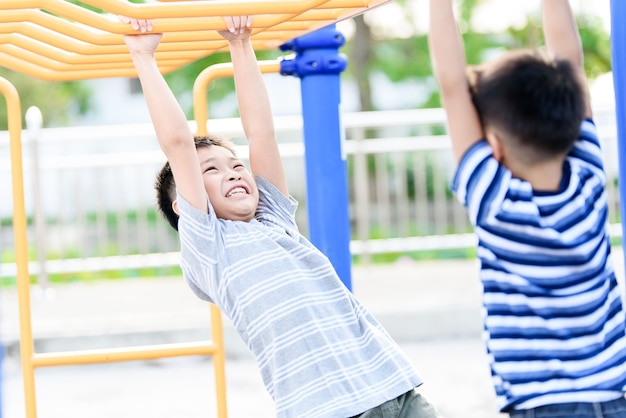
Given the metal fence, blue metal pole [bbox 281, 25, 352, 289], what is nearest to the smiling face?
blue metal pole [bbox 281, 25, 352, 289]

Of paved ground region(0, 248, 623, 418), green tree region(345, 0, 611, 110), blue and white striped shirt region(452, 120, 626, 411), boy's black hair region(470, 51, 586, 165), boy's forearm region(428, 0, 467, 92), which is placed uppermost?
green tree region(345, 0, 611, 110)

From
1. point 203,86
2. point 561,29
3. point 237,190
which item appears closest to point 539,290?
point 561,29

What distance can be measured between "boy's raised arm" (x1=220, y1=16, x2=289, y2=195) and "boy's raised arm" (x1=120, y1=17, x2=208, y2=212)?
26cm

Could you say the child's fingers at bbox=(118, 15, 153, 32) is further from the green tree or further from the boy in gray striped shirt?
the green tree

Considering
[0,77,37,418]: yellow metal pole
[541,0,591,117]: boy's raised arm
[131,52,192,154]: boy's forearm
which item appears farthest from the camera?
[0,77,37,418]: yellow metal pole

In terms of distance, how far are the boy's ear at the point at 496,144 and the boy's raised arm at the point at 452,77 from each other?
17 millimetres

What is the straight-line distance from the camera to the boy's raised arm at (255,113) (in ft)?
7.38

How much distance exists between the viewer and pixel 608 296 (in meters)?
1.60

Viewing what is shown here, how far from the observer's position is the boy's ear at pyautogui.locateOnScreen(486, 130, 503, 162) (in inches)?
60.7

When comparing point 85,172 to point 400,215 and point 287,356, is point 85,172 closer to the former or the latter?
point 400,215

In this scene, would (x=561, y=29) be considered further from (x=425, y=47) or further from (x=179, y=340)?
(x=425, y=47)

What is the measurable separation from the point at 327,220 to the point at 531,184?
124cm

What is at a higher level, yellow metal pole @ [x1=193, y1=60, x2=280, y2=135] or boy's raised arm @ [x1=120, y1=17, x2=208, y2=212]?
yellow metal pole @ [x1=193, y1=60, x2=280, y2=135]

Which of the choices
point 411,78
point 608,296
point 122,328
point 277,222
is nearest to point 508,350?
point 608,296
